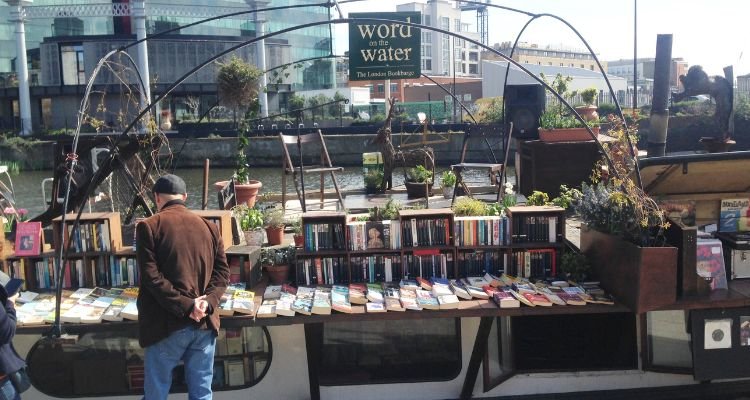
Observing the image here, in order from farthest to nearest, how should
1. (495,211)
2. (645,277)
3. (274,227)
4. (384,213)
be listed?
1. (274,227)
2. (495,211)
3. (384,213)
4. (645,277)

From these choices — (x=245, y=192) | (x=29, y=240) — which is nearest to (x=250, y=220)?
(x=29, y=240)

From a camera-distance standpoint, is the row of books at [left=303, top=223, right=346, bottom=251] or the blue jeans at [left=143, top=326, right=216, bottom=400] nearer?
the blue jeans at [left=143, top=326, right=216, bottom=400]

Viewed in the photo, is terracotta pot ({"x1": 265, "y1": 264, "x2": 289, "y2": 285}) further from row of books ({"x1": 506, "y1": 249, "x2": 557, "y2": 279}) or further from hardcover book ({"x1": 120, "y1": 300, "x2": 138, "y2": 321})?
row of books ({"x1": 506, "y1": 249, "x2": 557, "y2": 279})

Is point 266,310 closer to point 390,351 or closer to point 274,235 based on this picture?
point 390,351

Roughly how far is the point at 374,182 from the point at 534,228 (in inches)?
198

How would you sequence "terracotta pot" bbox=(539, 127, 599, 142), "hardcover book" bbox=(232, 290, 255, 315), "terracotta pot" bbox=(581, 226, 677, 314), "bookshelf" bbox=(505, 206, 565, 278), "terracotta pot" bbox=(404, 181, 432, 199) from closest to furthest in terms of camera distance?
"terracotta pot" bbox=(581, 226, 677, 314)
"hardcover book" bbox=(232, 290, 255, 315)
"bookshelf" bbox=(505, 206, 565, 278)
"terracotta pot" bbox=(539, 127, 599, 142)
"terracotta pot" bbox=(404, 181, 432, 199)

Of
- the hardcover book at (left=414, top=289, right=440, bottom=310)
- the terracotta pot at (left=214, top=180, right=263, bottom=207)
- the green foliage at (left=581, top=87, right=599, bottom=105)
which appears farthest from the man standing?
the green foliage at (left=581, top=87, right=599, bottom=105)

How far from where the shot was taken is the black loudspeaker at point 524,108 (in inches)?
400

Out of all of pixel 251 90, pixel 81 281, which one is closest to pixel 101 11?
pixel 251 90

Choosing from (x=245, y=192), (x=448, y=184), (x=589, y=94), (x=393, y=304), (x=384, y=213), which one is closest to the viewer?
(x=393, y=304)

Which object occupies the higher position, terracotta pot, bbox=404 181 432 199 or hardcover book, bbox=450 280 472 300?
terracotta pot, bbox=404 181 432 199

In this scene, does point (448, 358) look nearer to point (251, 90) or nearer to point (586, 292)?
point (586, 292)

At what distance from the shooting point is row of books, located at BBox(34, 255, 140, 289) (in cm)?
540

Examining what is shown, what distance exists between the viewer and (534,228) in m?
5.38
